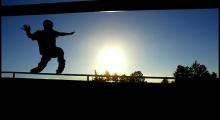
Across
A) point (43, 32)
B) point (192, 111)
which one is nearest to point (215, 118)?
point (192, 111)

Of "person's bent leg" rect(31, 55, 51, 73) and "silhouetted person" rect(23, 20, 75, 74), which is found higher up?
"silhouetted person" rect(23, 20, 75, 74)

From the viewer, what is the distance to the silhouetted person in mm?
5711

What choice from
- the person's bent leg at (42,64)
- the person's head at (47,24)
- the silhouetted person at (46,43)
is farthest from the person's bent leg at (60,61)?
the person's head at (47,24)

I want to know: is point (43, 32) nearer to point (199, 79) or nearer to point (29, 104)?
point (29, 104)

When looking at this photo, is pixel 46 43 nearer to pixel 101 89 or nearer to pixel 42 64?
pixel 42 64

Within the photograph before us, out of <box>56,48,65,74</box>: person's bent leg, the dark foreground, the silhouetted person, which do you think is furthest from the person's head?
the dark foreground

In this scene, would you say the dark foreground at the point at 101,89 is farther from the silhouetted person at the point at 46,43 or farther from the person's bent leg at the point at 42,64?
the silhouetted person at the point at 46,43

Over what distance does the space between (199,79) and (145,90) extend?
96 cm

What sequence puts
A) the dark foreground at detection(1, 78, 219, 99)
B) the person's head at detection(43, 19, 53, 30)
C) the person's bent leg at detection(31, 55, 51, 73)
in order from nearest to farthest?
1. the dark foreground at detection(1, 78, 219, 99)
2. the person's head at detection(43, 19, 53, 30)
3. the person's bent leg at detection(31, 55, 51, 73)

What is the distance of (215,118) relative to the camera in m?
4.00

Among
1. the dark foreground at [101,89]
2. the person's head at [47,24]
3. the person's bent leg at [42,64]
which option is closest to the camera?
the dark foreground at [101,89]

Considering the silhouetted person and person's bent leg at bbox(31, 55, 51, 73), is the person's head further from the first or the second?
person's bent leg at bbox(31, 55, 51, 73)

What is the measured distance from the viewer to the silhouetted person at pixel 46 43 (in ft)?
18.7

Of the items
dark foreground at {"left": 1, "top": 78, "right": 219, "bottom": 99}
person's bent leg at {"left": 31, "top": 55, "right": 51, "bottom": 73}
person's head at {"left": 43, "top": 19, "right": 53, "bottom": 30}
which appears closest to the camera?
dark foreground at {"left": 1, "top": 78, "right": 219, "bottom": 99}
